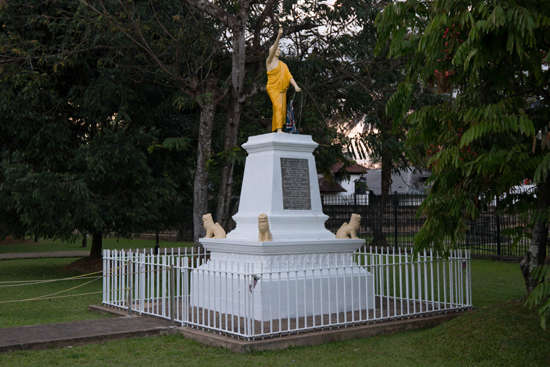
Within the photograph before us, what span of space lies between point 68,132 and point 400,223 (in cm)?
1345

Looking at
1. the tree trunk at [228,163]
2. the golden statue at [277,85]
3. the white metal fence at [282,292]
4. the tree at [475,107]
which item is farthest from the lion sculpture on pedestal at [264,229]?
the tree trunk at [228,163]

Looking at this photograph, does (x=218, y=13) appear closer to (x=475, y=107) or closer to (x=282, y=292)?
(x=282, y=292)

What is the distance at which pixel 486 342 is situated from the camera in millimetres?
7324

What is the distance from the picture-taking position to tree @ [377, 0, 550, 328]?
5.90 metres

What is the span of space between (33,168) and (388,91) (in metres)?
10.3

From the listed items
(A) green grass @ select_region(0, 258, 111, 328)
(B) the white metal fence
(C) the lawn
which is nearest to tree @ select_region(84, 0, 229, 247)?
(A) green grass @ select_region(0, 258, 111, 328)

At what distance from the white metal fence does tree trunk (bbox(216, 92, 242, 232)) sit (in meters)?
4.52

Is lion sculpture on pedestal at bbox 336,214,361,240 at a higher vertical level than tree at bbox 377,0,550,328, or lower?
lower

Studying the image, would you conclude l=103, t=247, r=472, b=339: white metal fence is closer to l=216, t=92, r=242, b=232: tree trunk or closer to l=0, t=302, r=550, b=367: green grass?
l=0, t=302, r=550, b=367: green grass

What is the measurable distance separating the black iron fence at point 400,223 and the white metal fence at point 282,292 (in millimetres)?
11814

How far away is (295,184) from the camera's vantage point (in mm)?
10492

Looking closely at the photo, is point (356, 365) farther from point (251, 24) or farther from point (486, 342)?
point (251, 24)

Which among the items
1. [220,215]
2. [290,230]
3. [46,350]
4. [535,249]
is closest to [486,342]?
[535,249]

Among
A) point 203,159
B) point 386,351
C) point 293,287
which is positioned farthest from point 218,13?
point 386,351
